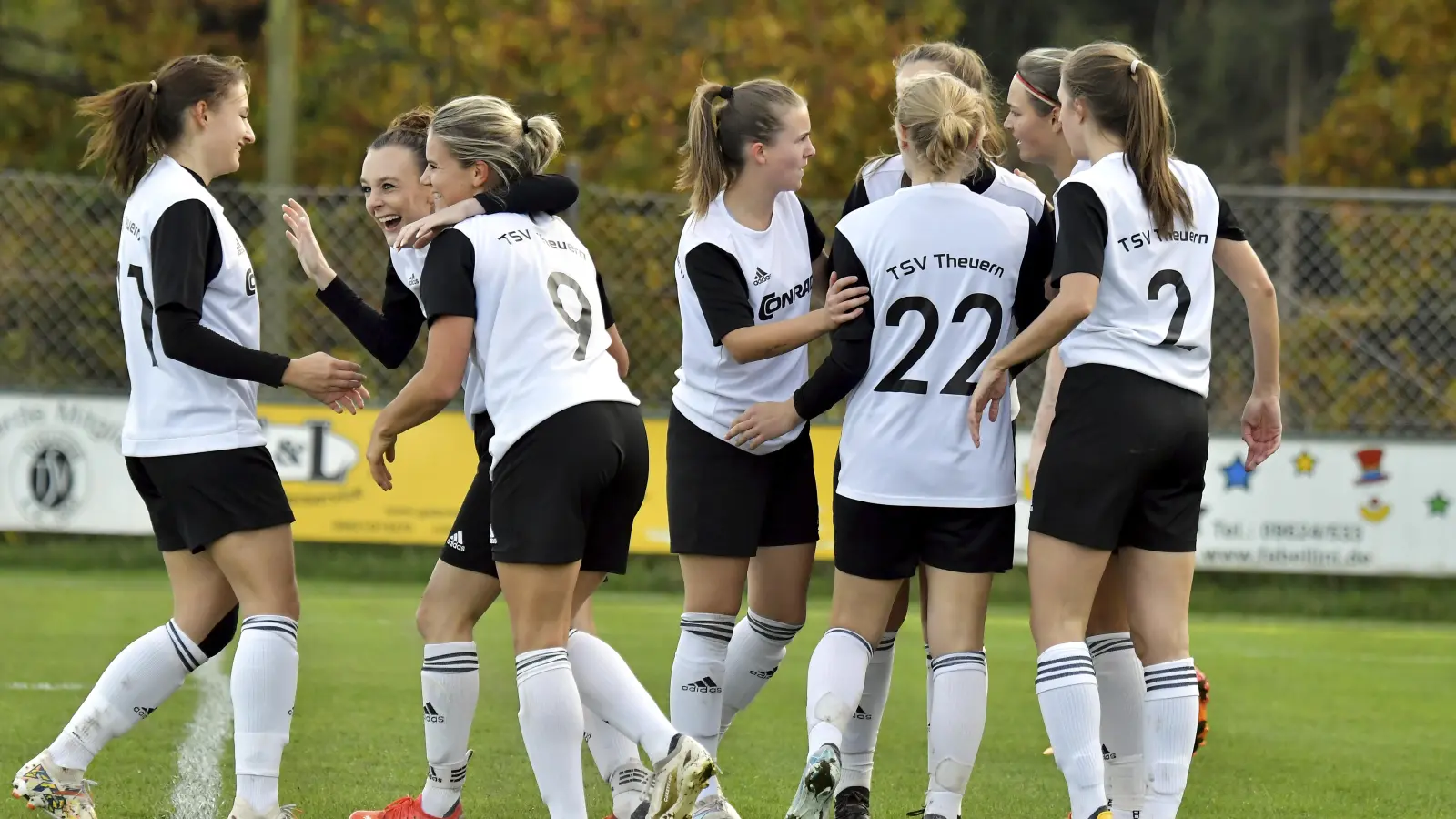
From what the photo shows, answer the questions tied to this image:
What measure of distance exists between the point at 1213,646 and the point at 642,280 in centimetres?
424

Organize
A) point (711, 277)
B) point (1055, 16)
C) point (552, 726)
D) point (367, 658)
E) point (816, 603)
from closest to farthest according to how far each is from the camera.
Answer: point (552, 726), point (711, 277), point (367, 658), point (816, 603), point (1055, 16)

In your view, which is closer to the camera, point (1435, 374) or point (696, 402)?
point (696, 402)

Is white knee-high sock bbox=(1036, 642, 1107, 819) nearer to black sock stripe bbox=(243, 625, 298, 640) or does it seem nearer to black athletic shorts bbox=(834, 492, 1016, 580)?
black athletic shorts bbox=(834, 492, 1016, 580)

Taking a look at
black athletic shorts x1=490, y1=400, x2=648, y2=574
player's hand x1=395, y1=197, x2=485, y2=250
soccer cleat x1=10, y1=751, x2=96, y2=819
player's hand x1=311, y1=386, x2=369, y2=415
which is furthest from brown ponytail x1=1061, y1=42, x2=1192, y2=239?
soccer cleat x1=10, y1=751, x2=96, y2=819

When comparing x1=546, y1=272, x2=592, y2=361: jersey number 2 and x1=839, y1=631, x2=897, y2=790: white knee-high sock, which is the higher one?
x1=546, y1=272, x2=592, y2=361: jersey number 2

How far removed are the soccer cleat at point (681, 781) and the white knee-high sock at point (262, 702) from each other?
96cm

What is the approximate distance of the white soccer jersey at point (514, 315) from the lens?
410cm

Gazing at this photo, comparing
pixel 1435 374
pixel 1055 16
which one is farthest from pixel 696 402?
pixel 1055 16

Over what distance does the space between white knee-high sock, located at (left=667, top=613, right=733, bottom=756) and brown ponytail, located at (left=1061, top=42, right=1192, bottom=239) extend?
1523mm

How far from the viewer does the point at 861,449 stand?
168 inches

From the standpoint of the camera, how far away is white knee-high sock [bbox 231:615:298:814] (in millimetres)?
4258

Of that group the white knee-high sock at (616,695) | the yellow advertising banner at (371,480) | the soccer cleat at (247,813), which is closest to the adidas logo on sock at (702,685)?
the white knee-high sock at (616,695)

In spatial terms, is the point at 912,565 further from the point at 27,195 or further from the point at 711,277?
the point at 27,195

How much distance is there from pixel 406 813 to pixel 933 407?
5.55 feet
